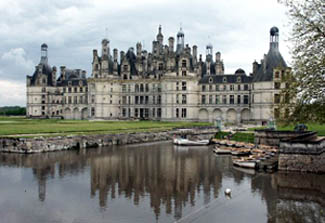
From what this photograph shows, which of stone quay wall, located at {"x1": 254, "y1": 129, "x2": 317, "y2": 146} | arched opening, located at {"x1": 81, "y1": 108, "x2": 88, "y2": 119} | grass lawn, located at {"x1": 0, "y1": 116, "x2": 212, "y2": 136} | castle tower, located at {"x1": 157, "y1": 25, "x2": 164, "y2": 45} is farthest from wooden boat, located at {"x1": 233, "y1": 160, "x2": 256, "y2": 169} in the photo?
arched opening, located at {"x1": 81, "y1": 108, "x2": 88, "y2": 119}

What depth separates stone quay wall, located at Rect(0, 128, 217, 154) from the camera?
2930 centimetres

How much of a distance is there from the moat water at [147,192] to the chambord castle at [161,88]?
1418 inches

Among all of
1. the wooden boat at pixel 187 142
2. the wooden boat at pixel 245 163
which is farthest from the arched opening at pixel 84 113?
the wooden boat at pixel 245 163

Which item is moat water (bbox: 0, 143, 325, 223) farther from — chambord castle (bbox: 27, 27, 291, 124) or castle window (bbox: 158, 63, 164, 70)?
castle window (bbox: 158, 63, 164, 70)

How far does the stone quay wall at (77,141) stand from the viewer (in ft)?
96.1

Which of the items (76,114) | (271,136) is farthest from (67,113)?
(271,136)

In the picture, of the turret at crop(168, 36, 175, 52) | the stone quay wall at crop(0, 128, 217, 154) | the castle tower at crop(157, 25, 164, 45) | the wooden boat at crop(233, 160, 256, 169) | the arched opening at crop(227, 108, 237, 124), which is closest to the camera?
the wooden boat at crop(233, 160, 256, 169)

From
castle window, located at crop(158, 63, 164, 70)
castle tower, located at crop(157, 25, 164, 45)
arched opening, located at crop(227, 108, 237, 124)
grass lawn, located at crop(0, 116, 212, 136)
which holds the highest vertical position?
castle tower, located at crop(157, 25, 164, 45)

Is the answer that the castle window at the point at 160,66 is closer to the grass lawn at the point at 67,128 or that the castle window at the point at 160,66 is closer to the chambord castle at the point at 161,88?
the chambord castle at the point at 161,88

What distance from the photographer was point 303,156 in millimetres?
23016

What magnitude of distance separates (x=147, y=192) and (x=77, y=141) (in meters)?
17.5

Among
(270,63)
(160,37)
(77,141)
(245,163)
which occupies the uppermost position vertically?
(160,37)

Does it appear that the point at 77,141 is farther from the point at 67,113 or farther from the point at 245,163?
the point at 67,113

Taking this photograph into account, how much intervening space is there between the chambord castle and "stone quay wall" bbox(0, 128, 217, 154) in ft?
63.5
